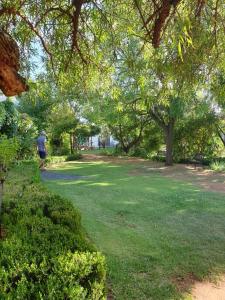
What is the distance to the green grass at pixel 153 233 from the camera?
4.41 metres

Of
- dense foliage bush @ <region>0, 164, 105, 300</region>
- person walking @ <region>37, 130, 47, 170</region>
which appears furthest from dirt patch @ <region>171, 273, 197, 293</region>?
person walking @ <region>37, 130, 47, 170</region>

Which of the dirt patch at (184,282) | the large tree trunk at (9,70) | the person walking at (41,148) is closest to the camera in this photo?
the large tree trunk at (9,70)

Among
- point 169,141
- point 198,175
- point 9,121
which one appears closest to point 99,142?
point 169,141

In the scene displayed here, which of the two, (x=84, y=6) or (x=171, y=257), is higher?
(x=84, y=6)

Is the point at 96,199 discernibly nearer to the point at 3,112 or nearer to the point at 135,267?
the point at 135,267

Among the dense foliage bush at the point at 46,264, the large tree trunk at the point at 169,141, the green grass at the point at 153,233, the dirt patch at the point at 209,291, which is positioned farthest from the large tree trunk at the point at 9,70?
the large tree trunk at the point at 169,141

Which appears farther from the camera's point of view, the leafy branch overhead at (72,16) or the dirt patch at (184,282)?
the leafy branch overhead at (72,16)

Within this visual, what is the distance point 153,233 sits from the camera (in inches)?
244

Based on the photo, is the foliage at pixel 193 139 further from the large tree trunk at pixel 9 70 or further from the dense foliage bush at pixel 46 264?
the large tree trunk at pixel 9 70

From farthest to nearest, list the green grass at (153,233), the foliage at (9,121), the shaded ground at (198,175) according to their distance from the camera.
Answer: the foliage at (9,121)
the shaded ground at (198,175)
the green grass at (153,233)

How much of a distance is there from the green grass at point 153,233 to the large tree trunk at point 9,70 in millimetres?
2479

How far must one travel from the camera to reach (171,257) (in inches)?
201

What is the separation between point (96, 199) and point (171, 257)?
13.8 ft

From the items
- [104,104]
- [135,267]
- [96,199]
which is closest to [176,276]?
[135,267]
